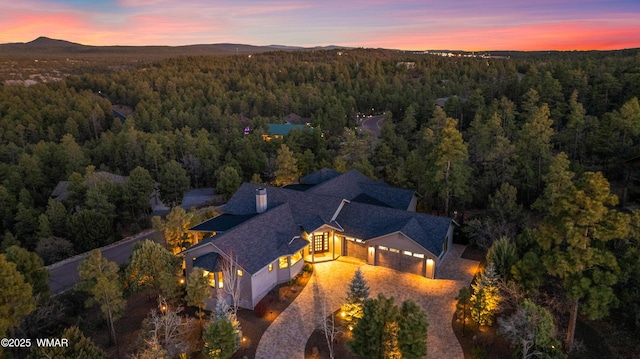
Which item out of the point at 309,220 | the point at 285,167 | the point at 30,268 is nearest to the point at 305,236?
the point at 309,220

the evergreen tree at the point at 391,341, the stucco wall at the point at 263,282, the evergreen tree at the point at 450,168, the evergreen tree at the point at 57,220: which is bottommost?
the evergreen tree at the point at 57,220

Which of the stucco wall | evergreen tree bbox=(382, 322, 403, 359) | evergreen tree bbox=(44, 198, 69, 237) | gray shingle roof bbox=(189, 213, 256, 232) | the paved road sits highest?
gray shingle roof bbox=(189, 213, 256, 232)

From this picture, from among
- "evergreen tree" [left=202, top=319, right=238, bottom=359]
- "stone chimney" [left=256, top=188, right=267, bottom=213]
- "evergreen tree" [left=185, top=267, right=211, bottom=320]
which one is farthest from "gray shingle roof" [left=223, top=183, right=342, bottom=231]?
"evergreen tree" [left=202, top=319, right=238, bottom=359]

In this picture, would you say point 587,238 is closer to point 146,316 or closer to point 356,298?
point 356,298

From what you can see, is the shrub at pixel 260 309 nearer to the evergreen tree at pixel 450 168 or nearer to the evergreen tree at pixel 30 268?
the evergreen tree at pixel 30 268

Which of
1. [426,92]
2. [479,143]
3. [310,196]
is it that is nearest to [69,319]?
[310,196]

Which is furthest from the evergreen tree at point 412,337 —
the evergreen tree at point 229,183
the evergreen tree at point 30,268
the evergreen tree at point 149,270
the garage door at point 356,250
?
the evergreen tree at point 229,183

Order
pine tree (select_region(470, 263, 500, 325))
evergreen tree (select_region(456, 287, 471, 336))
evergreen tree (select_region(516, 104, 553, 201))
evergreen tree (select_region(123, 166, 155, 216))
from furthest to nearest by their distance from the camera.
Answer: evergreen tree (select_region(123, 166, 155, 216))
evergreen tree (select_region(516, 104, 553, 201))
evergreen tree (select_region(456, 287, 471, 336))
pine tree (select_region(470, 263, 500, 325))

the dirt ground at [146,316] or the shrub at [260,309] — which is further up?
the shrub at [260,309]

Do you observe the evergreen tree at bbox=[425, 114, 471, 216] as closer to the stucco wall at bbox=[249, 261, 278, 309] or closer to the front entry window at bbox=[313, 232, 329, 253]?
the front entry window at bbox=[313, 232, 329, 253]
